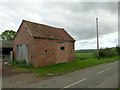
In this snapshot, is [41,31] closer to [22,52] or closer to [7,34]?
[22,52]

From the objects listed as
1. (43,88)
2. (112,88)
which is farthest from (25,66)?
(112,88)

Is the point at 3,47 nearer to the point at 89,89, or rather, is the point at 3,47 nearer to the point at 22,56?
the point at 22,56

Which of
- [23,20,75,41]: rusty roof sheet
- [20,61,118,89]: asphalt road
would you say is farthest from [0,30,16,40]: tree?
[20,61,118,89]: asphalt road

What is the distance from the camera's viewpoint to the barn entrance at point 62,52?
115 ft

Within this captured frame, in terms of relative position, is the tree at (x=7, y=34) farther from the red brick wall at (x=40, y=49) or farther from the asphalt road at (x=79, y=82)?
the asphalt road at (x=79, y=82)

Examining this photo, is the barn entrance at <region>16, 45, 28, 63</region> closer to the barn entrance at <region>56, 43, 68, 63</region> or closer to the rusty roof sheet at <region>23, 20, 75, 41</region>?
the rusty roof sheet at <region>23, 20, 75, 41</region>

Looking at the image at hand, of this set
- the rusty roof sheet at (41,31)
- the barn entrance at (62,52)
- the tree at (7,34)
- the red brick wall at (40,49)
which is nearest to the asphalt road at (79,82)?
the red brick wall at (40,49)

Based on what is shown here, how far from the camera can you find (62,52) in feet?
120

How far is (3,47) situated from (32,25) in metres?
21.2

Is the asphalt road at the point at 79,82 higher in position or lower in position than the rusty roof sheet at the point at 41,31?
lower

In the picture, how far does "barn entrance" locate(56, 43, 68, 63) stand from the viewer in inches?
1380

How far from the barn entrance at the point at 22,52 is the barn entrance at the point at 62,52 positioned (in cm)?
558

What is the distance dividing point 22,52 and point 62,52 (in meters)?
7.30

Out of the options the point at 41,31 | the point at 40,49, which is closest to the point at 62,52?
the point at 41,31
